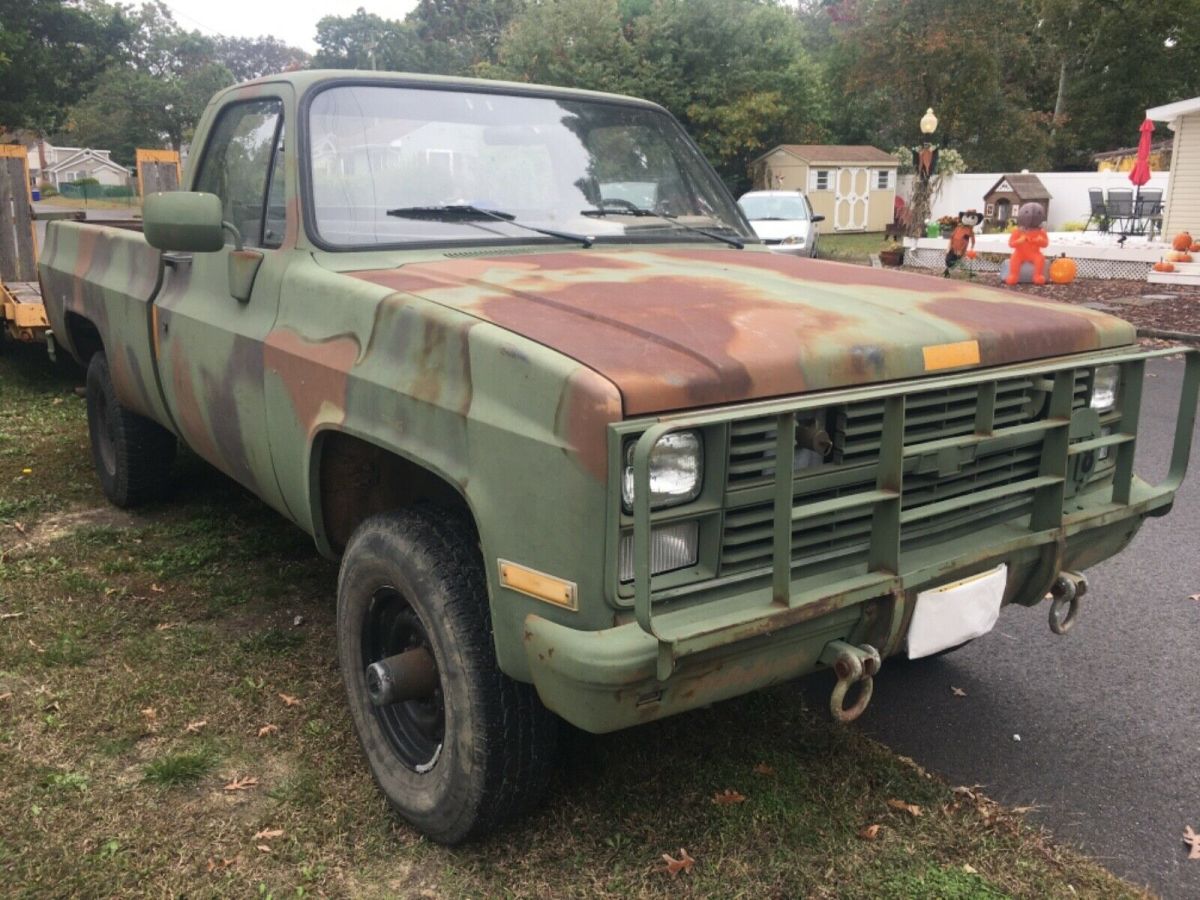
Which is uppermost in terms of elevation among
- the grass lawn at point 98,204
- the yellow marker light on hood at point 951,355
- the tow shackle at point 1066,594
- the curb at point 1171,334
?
the grass lawn at point 98,204

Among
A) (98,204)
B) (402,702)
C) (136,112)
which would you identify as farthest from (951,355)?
(136,112)

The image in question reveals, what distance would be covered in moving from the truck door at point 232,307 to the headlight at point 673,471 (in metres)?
1.56

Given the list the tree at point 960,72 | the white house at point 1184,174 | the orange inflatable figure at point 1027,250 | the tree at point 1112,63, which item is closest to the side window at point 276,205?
the orange inflatable figure at point 1027,250

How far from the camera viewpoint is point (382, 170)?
10.7 feet

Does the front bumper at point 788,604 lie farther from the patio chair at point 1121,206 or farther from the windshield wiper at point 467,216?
the patio chair at point 1121,206

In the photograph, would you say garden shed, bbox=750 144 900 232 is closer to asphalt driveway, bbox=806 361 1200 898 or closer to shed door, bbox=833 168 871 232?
shed door, bbox=833 168 871 232

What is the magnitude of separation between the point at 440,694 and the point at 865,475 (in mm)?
1237

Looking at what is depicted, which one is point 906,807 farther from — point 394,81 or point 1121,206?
point 1121,206

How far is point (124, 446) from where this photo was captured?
16.3ft

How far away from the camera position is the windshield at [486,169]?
3248mm

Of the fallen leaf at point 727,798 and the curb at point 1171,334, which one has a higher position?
the curb at point 1171,334

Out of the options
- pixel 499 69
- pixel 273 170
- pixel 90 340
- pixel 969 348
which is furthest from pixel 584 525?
pixel 499 69

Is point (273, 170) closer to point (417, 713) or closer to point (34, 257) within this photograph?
point (417, 713)

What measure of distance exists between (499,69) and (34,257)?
30.9 m
